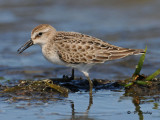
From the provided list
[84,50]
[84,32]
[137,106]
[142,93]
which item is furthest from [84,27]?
[137,106]

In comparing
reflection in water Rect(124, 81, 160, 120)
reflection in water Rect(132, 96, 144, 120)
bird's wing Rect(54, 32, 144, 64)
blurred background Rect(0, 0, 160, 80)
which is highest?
blurred background Rect(0, 0, 160, 80)

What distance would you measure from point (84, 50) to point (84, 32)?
594 centimetres

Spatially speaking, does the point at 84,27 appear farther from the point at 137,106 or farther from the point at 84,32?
the point at 137,106

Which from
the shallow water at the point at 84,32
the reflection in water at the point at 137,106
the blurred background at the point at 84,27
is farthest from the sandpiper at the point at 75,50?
the blurred background at the point at 84,27

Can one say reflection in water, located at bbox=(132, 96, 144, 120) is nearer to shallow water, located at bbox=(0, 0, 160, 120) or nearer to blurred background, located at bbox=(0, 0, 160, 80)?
shallow water, located at bbox=(0, 0, 160, 120)

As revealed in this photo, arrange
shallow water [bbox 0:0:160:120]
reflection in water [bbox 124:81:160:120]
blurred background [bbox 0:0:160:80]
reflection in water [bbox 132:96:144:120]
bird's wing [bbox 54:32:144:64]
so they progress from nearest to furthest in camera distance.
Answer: reflection in water [bbox 132:96:144:120] < shallow water [bbox 0:0:160:120] < reflection in water [bbox 124:81:160:120] < bird's wing [bbox 54:32:144:64] < blurred background [bbox 0:0:160:80]

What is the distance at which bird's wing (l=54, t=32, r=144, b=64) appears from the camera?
26.4 feet

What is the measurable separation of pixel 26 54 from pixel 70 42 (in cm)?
423

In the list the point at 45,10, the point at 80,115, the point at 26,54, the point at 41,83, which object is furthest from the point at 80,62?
the point at 45,10

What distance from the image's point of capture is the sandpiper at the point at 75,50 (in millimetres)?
8055

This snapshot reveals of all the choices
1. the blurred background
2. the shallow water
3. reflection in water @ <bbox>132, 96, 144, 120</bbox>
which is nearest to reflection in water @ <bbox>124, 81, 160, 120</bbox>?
reflection in water @ <bbox>132, 96, 144, 120</bbox>

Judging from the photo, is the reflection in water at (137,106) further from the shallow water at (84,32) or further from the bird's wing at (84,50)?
the bird's wing at (84,50)

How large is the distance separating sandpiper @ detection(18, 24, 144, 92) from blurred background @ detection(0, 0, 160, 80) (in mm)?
2182

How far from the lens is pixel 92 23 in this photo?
593 inches
